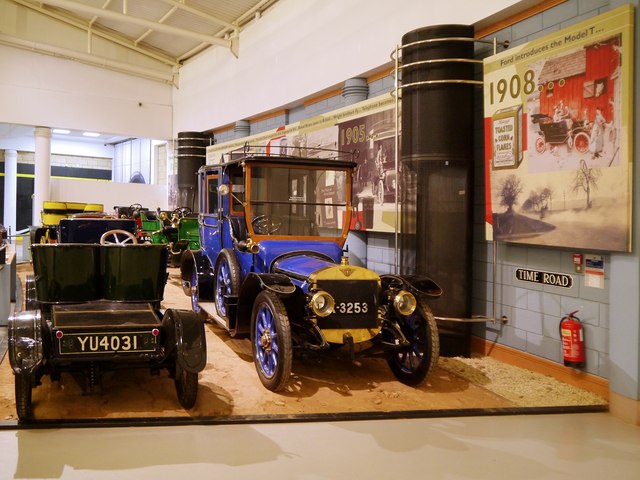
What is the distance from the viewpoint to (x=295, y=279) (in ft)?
15.2

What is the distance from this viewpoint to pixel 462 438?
3.44 metres

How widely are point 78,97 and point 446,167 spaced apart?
37.4ft

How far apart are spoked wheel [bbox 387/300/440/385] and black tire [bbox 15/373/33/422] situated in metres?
2.67

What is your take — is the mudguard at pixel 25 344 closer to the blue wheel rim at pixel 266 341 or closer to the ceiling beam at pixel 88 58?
the blue wheel rim at pixel 266 341

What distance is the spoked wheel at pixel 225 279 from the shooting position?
5.39 m

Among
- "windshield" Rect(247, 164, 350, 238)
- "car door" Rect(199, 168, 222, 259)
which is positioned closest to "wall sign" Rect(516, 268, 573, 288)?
"windshield" Rect(247, 164, 350, 238)

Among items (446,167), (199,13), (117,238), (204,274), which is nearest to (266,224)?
(204,274)

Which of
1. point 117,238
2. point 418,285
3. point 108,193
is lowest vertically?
point 418,285

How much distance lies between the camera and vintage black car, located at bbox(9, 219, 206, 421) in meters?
3.53

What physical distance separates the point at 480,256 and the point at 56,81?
1179 cm

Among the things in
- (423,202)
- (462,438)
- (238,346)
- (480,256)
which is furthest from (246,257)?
(462,438)

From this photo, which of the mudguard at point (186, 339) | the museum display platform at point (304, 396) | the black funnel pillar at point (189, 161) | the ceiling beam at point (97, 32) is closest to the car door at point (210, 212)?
the museum display platform at point (304, 396)

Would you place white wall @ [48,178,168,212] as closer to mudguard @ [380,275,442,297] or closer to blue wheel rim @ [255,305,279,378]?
blue wheel rim @ [255,305,279,378]

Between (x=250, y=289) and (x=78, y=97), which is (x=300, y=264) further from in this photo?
(x=78, y=97)
